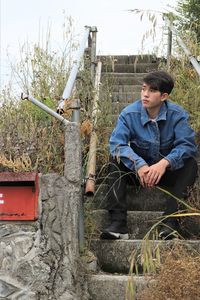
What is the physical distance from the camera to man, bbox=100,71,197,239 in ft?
14.5

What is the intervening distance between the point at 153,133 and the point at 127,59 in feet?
15.5

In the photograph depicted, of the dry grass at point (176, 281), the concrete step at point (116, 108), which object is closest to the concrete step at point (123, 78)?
the concrete step at point (116, 108)

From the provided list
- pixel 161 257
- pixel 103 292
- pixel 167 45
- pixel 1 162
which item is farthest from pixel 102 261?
pixel 167 45

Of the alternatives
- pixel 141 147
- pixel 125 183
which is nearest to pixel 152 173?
pixel 125 183

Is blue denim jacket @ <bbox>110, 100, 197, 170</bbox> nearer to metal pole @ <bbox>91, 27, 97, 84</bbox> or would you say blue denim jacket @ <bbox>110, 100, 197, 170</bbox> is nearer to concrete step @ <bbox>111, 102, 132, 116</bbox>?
concrete step @ <bbox>111, 102, 132, 116</bbox>

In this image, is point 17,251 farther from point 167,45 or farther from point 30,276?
point 167,45

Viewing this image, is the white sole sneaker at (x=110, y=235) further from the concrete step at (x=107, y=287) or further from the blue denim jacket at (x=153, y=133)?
the blue denim jacket at (x=153, y=133)

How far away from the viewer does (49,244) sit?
379 centimetres

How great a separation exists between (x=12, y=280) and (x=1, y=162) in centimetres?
71

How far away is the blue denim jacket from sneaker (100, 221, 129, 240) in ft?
1.63

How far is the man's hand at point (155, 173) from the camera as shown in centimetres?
440

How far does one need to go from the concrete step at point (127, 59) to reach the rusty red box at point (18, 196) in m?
4.00

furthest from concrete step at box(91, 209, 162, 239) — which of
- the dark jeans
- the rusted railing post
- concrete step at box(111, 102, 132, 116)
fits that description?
the rusted railing post

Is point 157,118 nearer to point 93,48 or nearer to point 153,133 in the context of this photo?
point 153,133
